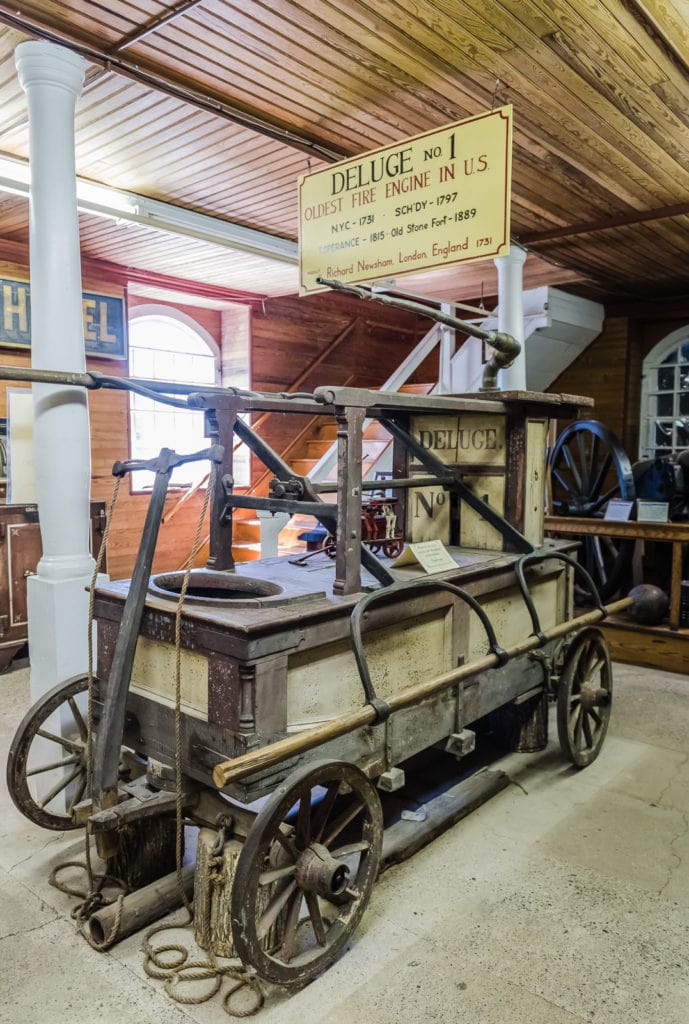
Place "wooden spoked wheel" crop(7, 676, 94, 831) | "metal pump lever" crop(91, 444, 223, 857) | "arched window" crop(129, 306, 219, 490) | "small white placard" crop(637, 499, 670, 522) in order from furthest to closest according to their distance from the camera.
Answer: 1. "arched window" crop(129, 306, 219, 490)
2. "small white placard" crop(637, 499, 670, 522)
3. "wooden spoked wheel" crop(7, 676, 94, 831)
4. "metal pump lever" crop(91, 444, 223, 857)

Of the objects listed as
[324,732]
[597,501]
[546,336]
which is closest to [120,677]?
[324,732]

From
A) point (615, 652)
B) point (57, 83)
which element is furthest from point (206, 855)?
point (615, 652)

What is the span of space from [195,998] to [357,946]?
50cm

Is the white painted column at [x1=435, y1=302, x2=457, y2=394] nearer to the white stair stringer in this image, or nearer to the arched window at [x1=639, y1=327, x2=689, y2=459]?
the white stair stringer

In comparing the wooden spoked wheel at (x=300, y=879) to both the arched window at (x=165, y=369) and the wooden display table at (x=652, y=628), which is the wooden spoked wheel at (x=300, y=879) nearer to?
the wooden display table at (x=652, y=628)

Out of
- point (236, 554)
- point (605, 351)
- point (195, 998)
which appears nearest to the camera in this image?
point (195, 998)

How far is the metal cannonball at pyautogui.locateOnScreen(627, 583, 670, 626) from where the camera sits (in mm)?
5234

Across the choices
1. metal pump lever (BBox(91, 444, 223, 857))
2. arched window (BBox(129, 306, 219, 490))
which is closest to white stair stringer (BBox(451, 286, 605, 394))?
arched window (BBox(129, 306, 219, 490))

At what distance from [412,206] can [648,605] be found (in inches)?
133

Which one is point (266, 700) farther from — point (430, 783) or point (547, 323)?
point (547, 323)

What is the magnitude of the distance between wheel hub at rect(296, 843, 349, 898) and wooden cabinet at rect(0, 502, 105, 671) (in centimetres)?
348

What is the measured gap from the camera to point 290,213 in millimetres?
5457

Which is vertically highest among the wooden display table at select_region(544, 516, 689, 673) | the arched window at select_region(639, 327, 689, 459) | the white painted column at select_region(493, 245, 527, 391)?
the white painted column at select_region(493, 245, 527, 391)

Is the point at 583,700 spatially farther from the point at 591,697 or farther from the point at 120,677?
the point at 120,677
